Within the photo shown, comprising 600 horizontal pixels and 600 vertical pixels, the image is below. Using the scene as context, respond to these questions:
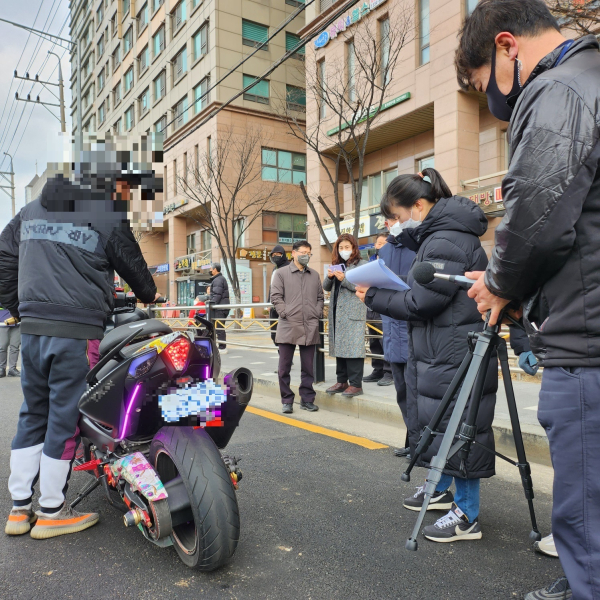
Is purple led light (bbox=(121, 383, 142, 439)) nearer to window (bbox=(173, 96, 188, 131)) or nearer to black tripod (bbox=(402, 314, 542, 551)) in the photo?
black tripod (bbox=(402, 314, 542, 551))

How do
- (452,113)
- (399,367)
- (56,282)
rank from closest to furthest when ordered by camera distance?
(56,282) → (399,367) → (452,113)

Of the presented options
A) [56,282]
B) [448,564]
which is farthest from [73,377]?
[448,564]

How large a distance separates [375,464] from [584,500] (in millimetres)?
2513

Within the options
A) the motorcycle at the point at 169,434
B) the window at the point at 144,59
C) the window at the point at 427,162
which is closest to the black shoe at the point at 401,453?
the motorcycle at the point at 169,434

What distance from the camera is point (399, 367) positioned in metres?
4.46

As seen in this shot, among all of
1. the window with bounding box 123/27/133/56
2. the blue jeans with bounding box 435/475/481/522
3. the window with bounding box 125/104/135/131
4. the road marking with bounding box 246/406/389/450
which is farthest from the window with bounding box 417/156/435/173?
the window with bounding box 123/27/133/56

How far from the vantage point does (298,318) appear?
593cm

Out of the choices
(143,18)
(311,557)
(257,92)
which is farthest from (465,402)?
(143,18)

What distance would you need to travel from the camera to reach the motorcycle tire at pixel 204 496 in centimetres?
218

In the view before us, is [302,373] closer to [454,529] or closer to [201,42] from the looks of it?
[454,529]

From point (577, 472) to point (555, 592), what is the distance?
845mm

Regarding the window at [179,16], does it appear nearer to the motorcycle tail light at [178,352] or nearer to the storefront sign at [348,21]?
the storefront sign at [348,21]

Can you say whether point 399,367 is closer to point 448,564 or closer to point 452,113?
point 448,564

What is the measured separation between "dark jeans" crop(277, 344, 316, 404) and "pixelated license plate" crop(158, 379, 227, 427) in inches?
135
